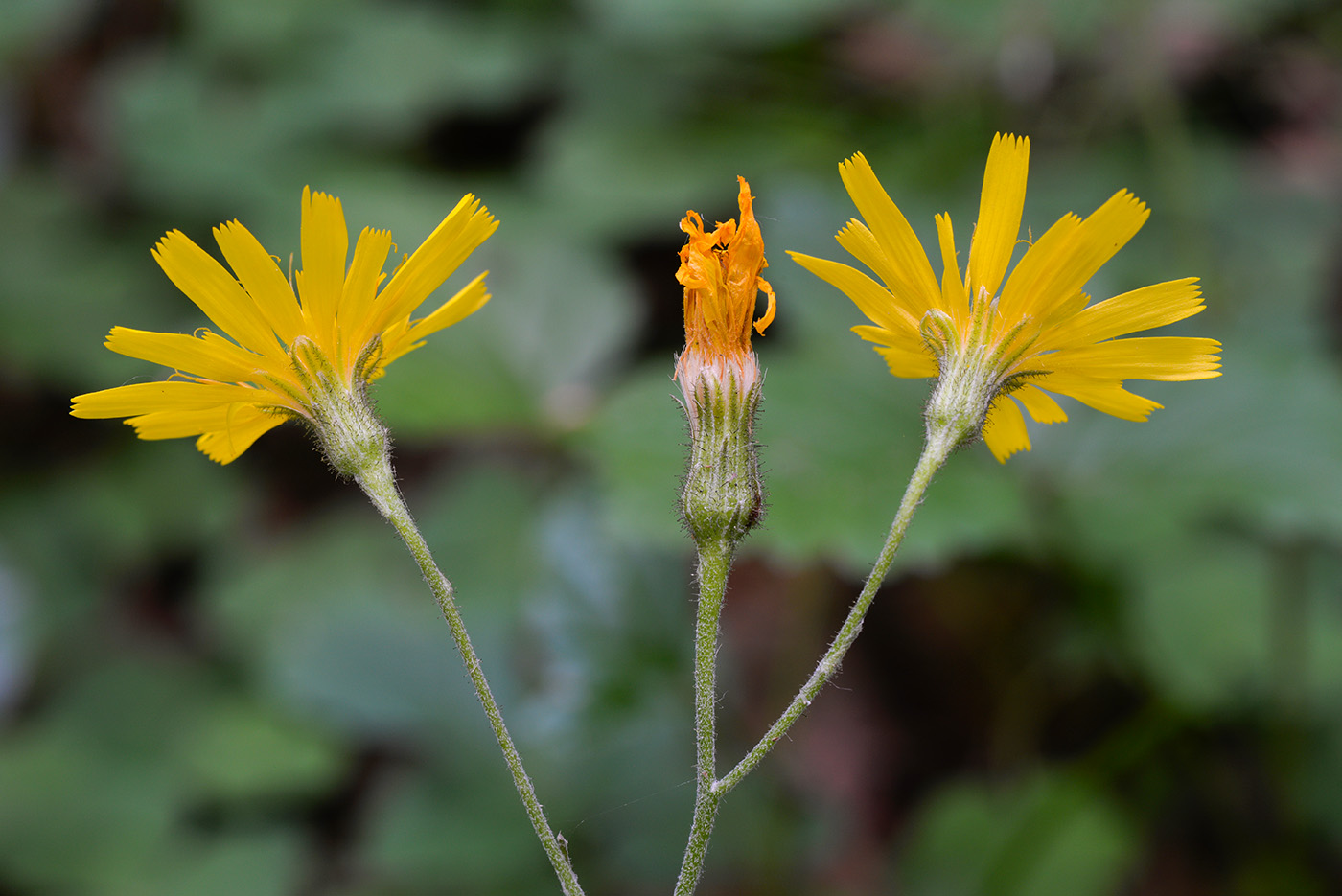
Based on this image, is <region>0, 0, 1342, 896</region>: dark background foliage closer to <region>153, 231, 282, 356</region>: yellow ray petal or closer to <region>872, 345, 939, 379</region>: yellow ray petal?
<region>872, 345, 939, 379</region>: yellow ray petal

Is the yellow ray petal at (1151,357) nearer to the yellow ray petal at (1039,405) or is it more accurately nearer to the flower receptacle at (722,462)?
the yellow ray petal at (1039,405)

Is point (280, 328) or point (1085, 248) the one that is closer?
point (1085, 248)

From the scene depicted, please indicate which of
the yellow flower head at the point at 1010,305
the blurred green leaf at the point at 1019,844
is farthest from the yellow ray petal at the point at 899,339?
the blurred green leaf at the point at 1019,844

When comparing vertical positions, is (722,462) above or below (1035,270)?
below

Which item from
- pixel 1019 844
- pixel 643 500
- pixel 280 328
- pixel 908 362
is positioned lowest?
pixel 1019 844

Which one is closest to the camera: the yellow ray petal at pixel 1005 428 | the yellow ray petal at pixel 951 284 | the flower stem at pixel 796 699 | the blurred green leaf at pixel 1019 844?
the flower stem at pixel 796 699

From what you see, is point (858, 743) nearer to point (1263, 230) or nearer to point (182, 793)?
point (182, 793)

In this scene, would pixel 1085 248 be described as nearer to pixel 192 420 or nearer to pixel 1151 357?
pixel 1151 357

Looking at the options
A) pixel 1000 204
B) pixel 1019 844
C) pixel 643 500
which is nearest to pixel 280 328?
pixel 1000 204
